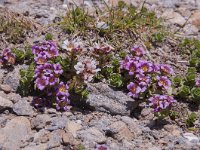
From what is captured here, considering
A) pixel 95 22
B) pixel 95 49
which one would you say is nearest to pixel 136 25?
pixel 95 22

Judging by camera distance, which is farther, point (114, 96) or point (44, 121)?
point (114, 96)

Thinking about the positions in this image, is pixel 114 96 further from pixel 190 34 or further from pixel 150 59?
pixel 190 34

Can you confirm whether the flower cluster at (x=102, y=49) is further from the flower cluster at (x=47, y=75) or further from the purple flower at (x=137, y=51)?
the flower cluster at (x=47, y=75)

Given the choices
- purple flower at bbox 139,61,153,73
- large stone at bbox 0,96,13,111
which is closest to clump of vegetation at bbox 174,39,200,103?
purple flower at bbox 139,61,153,73

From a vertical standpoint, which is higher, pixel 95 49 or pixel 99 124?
pixel 95 49

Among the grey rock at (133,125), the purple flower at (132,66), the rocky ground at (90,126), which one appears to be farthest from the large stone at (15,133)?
the purple flower at (132,66)

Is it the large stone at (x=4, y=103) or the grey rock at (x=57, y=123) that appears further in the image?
the large stone at (x=4, y=103)
